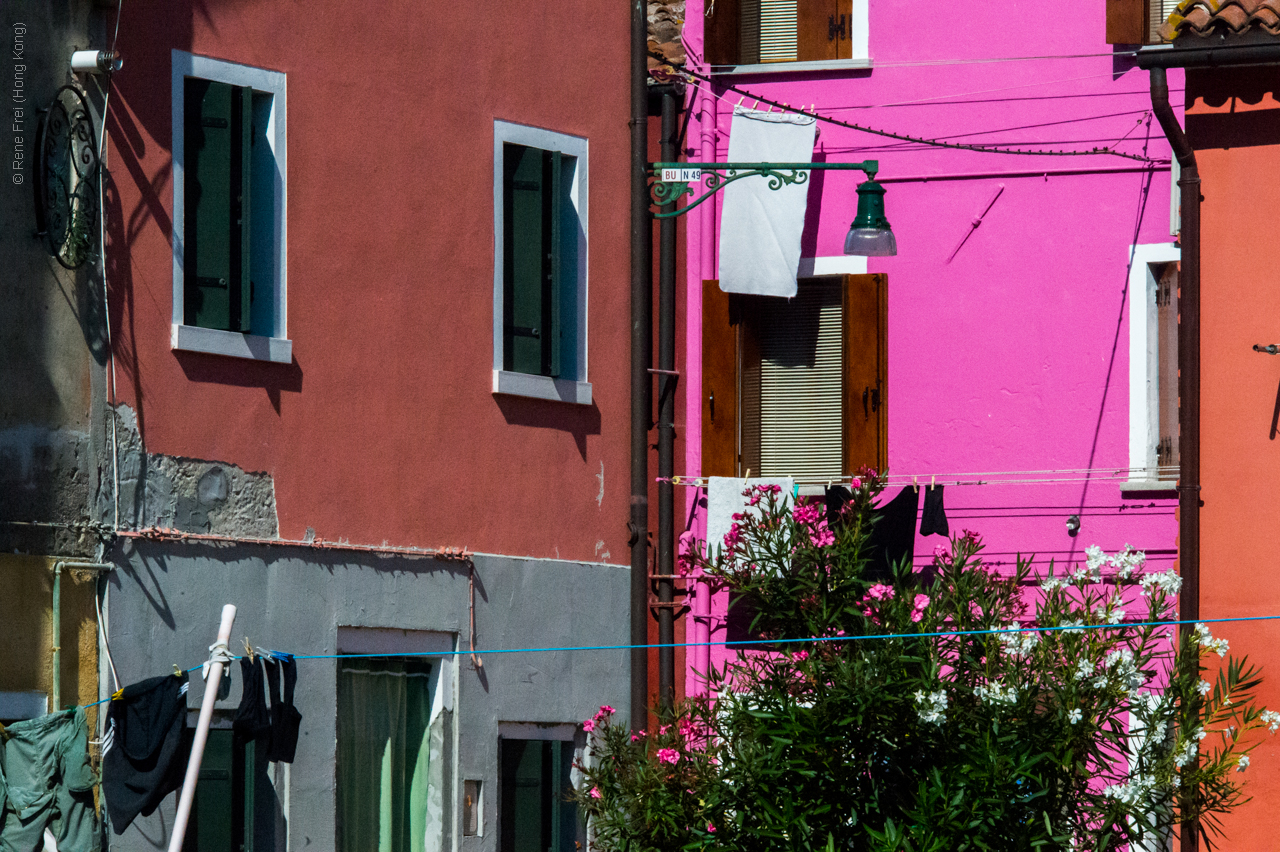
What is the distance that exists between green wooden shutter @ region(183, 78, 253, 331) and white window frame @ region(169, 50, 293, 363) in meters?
0.07

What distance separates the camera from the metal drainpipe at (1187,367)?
1413 centimetres

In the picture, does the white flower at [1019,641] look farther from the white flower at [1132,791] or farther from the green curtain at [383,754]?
the green curtain at [383,754]

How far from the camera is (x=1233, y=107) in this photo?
14328 mm

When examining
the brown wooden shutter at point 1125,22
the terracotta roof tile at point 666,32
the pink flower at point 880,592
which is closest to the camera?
the pink flower at point 880,592

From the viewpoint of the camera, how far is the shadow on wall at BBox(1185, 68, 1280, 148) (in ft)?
46.7

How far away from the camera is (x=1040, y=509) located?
15180 millimetres

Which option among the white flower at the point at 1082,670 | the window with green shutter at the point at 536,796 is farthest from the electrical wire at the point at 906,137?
the window with green shutter at the point at 536,796

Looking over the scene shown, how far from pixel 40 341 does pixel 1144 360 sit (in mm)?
6909

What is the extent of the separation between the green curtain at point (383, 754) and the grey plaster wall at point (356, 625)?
212mm

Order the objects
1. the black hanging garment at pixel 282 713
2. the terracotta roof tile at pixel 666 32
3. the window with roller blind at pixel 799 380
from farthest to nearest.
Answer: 1. the terracotta roof tile at pixel 666 32
2. the window with roller blind at pixel 799 380
3. the black hanging garment at pixel 282 713

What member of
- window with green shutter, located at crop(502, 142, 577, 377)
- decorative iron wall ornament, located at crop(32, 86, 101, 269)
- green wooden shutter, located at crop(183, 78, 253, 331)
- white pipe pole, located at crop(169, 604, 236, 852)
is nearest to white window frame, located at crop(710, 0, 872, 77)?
window with green shutter, located at crop(502, 142, 577, 377)

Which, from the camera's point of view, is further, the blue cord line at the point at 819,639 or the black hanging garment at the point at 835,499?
the black hanging garment at the point at 835,499

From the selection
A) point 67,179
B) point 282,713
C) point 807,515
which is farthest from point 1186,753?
point 67,179

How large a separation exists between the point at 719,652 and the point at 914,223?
122 inches
